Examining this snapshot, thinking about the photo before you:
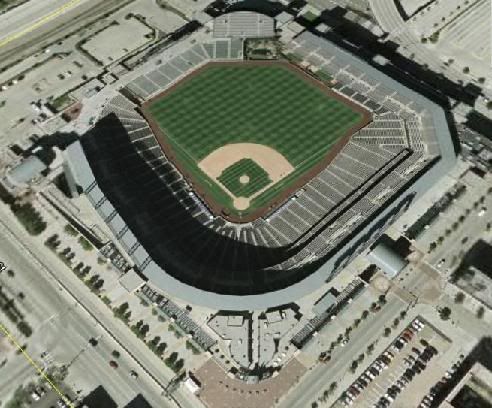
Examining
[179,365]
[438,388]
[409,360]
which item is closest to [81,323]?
[179,365]

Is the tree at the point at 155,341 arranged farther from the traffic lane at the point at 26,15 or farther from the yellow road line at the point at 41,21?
the traffic lane at the point at 26,15

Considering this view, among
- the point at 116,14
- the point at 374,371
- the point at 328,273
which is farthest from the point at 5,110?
the point at 374,371

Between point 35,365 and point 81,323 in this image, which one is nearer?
point 35,365

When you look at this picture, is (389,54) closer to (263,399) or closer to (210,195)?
(210,195)

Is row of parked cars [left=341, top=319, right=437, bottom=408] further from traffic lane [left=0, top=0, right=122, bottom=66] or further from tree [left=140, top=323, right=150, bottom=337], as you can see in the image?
traffic lane [left=0, top=0, right=122, bottom=66]

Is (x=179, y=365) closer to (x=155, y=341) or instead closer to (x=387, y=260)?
(x=155, y=341)

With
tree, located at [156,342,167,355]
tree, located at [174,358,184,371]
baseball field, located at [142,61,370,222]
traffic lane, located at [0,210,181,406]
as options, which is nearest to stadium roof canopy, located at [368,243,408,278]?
baseball field, located at [142,61,370,222]
